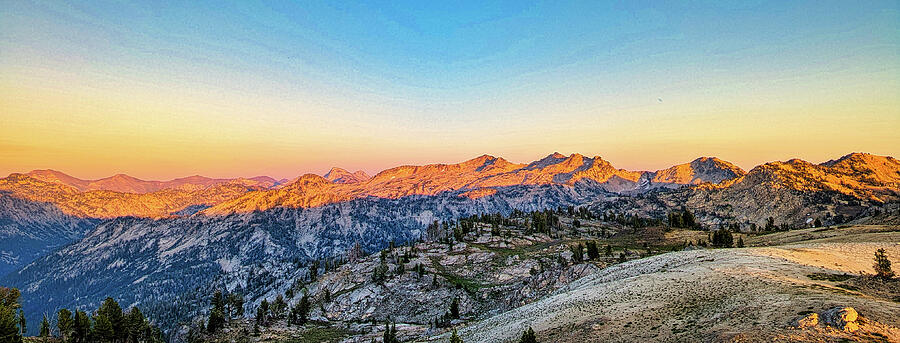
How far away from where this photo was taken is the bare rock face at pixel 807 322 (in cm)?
3362

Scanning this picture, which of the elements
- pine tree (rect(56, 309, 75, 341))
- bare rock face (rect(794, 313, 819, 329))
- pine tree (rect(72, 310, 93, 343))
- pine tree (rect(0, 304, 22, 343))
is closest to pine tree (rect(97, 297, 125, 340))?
pine tree (rect(72, 310, 93, 343))

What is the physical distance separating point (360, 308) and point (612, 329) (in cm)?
11858

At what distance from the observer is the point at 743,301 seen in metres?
45.2

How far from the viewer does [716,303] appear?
4719 cm

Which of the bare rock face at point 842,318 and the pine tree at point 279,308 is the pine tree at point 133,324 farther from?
the bare rock face at point 842,318

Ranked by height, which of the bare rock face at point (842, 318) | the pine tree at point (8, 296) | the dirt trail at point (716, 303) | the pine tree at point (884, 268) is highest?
the bare rock face at point (842, 318)

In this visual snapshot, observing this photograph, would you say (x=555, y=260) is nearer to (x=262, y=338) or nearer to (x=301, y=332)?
(x=301, y=332)

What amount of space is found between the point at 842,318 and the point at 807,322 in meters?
2.30

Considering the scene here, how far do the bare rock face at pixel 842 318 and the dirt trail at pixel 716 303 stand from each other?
2.39 ft

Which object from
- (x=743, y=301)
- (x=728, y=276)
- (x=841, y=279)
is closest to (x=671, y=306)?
(x=743, y=301)

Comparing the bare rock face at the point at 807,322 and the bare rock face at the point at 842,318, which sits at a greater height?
the bare rock face at the point at 842,318

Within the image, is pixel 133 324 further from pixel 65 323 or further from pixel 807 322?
pixel 807 322

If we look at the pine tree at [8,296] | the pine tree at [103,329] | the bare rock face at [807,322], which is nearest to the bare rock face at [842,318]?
the bare rock face at [807,322]

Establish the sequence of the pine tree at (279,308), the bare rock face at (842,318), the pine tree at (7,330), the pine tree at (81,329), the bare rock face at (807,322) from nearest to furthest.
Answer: the bare rock face at (842,318)
the bare rock face at (807,322)
the pine tree at (7,330)
the pine tree at (81,329)
the pine tree at (279,308)
